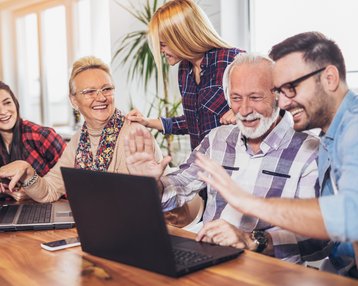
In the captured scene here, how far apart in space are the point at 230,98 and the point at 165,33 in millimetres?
626

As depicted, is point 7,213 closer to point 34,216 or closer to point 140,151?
point 34,216

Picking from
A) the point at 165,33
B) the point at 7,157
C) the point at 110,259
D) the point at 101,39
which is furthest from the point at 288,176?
the point at 101,39

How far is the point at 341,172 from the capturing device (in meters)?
1.31

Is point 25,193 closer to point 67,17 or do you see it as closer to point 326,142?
point 326,142

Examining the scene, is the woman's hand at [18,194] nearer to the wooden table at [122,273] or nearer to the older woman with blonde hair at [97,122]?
the older woman with blonde hair at [97,122]

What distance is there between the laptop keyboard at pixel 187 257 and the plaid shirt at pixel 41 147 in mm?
1610

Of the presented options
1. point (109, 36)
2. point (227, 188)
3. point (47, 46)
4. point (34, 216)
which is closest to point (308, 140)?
point (227, 188)

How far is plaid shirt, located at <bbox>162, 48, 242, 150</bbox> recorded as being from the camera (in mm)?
2484

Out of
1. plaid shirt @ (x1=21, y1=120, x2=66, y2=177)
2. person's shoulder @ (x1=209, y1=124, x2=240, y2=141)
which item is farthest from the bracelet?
person's shoulder @ (x1=209, y1=124, x2=240, y2=141)

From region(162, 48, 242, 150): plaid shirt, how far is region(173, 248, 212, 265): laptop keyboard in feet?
3.93

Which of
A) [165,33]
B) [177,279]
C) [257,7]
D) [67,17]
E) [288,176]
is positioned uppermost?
[67,17]

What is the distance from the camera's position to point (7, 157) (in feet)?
9.32

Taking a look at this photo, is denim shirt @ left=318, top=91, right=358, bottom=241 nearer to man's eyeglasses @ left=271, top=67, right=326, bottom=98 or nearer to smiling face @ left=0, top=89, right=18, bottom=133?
man's eyeglasses @ left=271, top=67, right=326, bottom=98

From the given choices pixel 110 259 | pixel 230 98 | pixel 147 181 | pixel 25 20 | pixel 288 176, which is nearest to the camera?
pixel 147 181
